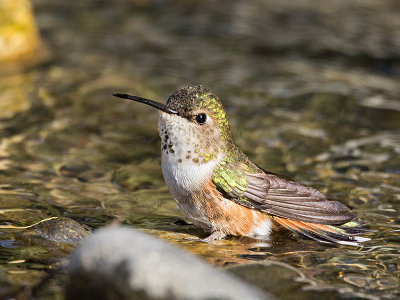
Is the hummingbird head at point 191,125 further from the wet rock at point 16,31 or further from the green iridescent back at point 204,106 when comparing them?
the wet rock at point 16,31

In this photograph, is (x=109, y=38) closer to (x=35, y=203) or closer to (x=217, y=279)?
(x=35, y=203)

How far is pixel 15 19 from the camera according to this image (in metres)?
11.4

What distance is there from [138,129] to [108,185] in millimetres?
1923

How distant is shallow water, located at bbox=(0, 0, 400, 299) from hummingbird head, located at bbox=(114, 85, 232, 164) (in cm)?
72

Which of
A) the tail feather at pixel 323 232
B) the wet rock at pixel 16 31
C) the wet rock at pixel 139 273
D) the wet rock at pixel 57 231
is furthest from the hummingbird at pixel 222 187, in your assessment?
the wet rock at pixel 16 31

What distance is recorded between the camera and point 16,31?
11.4 m

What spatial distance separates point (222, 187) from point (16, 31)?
25.3 ft

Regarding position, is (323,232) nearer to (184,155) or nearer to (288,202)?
(288,202)

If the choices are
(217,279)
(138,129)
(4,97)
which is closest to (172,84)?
(138,129)

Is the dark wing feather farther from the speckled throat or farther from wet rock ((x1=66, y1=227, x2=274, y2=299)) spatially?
wet rock ((x1=66, y1=227, x2=274, y2=299))

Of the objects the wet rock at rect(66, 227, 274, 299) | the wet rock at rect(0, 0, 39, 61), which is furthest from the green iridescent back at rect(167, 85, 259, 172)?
the wet rock at rect(0, 0, 39, 61)

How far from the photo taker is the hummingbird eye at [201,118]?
5012 mm

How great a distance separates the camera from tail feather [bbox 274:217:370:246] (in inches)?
202

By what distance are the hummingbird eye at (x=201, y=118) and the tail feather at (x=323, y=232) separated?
3.28 feet
